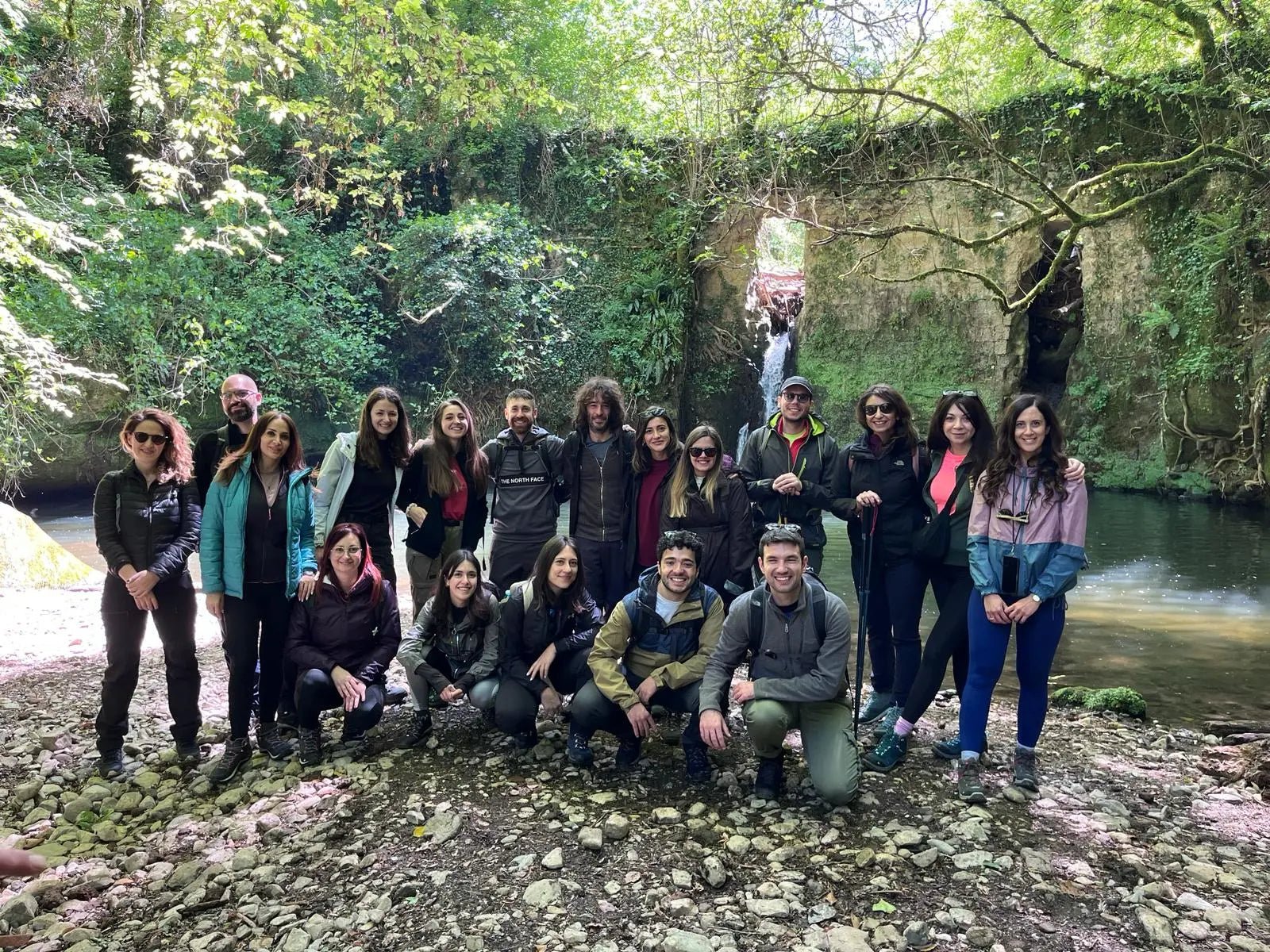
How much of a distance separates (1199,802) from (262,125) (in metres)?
16.4

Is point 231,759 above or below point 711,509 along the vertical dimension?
below

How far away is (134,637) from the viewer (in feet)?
13.3

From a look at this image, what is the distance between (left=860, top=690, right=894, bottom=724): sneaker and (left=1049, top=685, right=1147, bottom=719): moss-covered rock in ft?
5.42

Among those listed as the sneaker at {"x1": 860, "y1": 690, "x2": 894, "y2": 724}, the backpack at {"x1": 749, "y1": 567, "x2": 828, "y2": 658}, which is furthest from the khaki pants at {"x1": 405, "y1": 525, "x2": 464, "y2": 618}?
the sneaker at {"x1": 860, "y1": 690, "x2": 894, "y2": 724}

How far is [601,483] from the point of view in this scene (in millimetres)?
4906

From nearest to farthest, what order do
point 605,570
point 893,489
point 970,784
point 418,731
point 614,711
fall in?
point 970,784 < point 614,711 < point 418,731 < point 893,489 < point 605,570

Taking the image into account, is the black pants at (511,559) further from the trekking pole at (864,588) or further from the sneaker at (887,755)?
the sneaker at (887,755)

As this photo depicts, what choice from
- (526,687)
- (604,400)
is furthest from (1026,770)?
(604,400)

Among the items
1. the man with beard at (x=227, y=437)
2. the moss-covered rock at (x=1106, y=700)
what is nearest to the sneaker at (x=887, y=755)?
the moss-covered rock at (x=1106, y=700)

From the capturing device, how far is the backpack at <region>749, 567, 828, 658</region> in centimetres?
374

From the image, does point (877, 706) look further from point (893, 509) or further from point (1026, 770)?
point (893, 509)

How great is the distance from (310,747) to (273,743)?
0.25 m

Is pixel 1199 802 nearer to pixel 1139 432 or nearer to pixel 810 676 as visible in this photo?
pixel 810 676

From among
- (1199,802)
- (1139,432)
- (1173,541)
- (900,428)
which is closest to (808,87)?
(900,428)
